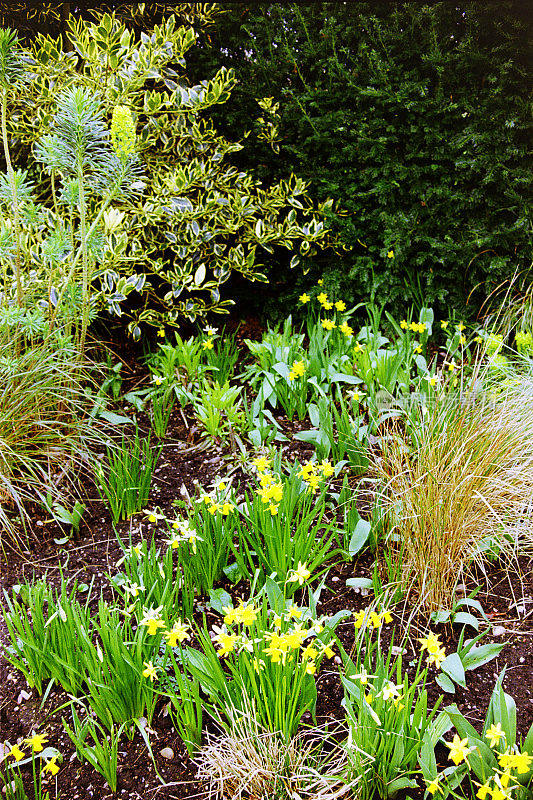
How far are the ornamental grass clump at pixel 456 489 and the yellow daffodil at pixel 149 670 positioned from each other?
0.82 m

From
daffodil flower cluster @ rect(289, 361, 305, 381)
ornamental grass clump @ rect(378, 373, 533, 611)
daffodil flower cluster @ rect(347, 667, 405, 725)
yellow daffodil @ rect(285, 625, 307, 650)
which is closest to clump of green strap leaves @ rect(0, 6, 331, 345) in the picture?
daffodil flower cluster @ rect(289, 361, 305, 381)

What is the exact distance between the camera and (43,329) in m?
2.62

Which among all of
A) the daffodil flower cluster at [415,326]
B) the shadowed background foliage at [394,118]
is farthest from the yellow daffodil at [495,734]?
the shadowed background foliage at [394,118]

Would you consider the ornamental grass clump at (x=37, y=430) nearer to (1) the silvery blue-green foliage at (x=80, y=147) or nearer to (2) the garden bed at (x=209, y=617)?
(2) the garden bed at (x=209, y=617)

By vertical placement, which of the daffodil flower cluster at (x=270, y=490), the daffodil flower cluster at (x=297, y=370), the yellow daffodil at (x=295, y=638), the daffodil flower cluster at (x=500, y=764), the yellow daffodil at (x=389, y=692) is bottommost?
the daffodil flower cluster at (x=500, y=764)

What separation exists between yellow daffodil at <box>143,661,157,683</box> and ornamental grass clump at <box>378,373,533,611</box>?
82 centimetres

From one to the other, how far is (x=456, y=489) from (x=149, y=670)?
1108 millimetres

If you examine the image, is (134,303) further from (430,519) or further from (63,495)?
(430,519)

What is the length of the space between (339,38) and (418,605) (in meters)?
2.88

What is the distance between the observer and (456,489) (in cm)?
210

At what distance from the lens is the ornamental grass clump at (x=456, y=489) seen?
2043 millimetres

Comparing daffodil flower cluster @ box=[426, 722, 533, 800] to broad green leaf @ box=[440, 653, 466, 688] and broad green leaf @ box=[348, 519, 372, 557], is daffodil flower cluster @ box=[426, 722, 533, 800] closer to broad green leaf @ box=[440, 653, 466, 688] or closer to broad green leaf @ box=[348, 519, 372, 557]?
broad green leaf @ box=[440, 653, 466, 688]

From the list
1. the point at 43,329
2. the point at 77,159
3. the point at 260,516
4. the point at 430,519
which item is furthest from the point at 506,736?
the point at 77,159

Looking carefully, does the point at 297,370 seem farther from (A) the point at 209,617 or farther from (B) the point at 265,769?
(B) the point at 265,769
